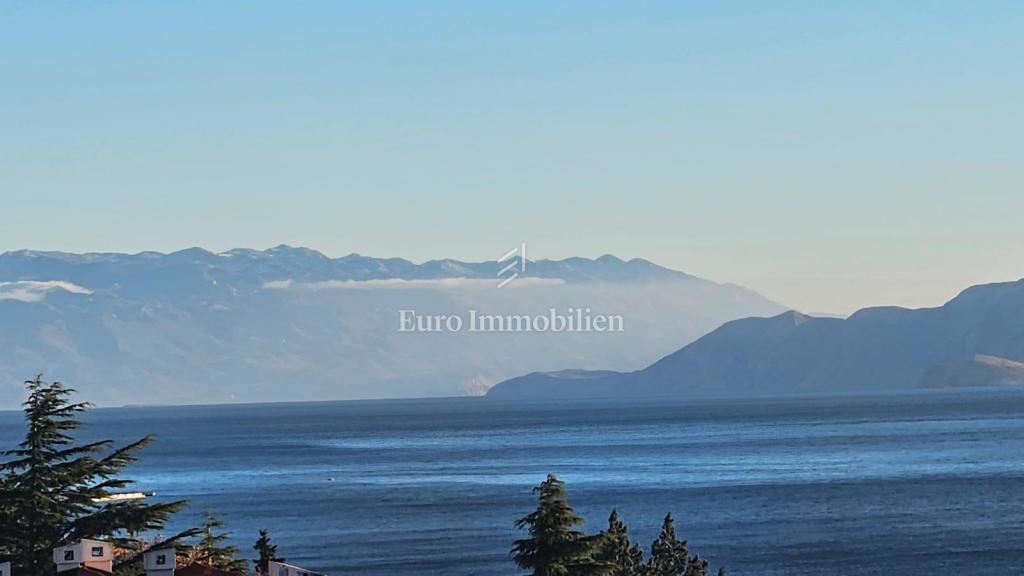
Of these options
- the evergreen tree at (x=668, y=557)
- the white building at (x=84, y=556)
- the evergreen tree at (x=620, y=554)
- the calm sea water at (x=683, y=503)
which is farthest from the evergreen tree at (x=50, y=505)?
the calm sea water at (x=683, y=503)

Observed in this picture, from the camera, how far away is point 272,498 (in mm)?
142500

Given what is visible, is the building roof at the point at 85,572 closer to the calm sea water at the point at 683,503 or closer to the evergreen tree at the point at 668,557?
the evergreen tree at the point at 668,557

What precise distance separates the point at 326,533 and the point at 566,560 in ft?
238

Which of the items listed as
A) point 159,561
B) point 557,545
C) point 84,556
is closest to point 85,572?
point 84,556

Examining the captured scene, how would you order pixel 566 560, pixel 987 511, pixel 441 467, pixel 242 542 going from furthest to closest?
pixel 441 467 → pixel 987 511 → pixel 242 542 → pixel 566 560

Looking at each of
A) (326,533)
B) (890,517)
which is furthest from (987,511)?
(326,533)

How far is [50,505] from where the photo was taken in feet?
142

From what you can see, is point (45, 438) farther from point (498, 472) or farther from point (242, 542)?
point (498, 472)

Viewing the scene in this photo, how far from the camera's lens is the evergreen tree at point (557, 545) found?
39.2 m

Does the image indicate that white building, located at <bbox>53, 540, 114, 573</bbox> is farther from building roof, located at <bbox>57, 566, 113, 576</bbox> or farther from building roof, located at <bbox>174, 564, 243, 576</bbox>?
building roof, located at <bbox>174, 564, 243, 576</bbox>

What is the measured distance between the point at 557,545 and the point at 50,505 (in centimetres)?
1274

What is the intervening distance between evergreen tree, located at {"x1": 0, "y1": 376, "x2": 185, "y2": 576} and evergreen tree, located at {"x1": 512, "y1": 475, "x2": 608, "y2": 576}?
9194 mm

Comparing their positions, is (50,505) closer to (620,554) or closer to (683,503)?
(620,554)

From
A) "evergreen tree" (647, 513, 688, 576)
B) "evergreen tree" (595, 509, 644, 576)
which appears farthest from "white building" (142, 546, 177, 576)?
"evergreen tree" (647, 513, 688, 576)
